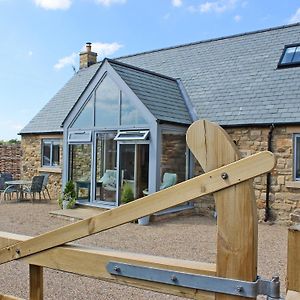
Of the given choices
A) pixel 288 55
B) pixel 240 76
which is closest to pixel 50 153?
pixel 240 76

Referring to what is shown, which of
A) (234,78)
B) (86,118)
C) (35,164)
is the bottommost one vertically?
(35,164)

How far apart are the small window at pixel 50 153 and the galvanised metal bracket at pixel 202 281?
14755 mm

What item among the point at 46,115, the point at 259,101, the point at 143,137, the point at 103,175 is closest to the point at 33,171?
the point at 46,115

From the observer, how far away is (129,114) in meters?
10.7

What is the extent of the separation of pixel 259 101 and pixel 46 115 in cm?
1062

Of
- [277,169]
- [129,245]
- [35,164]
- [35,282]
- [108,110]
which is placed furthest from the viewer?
[35,164]

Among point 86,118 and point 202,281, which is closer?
point 202,281

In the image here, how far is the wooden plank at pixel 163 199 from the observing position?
1337 mm

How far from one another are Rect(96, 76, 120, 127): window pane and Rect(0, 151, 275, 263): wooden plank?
365 inches

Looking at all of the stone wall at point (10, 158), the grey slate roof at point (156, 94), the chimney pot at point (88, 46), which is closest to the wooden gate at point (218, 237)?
the grey slate roof at point (156, 94)

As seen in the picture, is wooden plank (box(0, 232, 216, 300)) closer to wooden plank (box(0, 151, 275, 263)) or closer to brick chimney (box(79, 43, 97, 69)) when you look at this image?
wooden plank (box(0, 151, 275, 263))

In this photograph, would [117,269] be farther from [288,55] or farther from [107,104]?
[288,55]

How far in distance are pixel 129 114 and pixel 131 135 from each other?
685mm

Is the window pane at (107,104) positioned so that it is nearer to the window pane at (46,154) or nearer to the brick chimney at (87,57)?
the window pane at (46,154)
